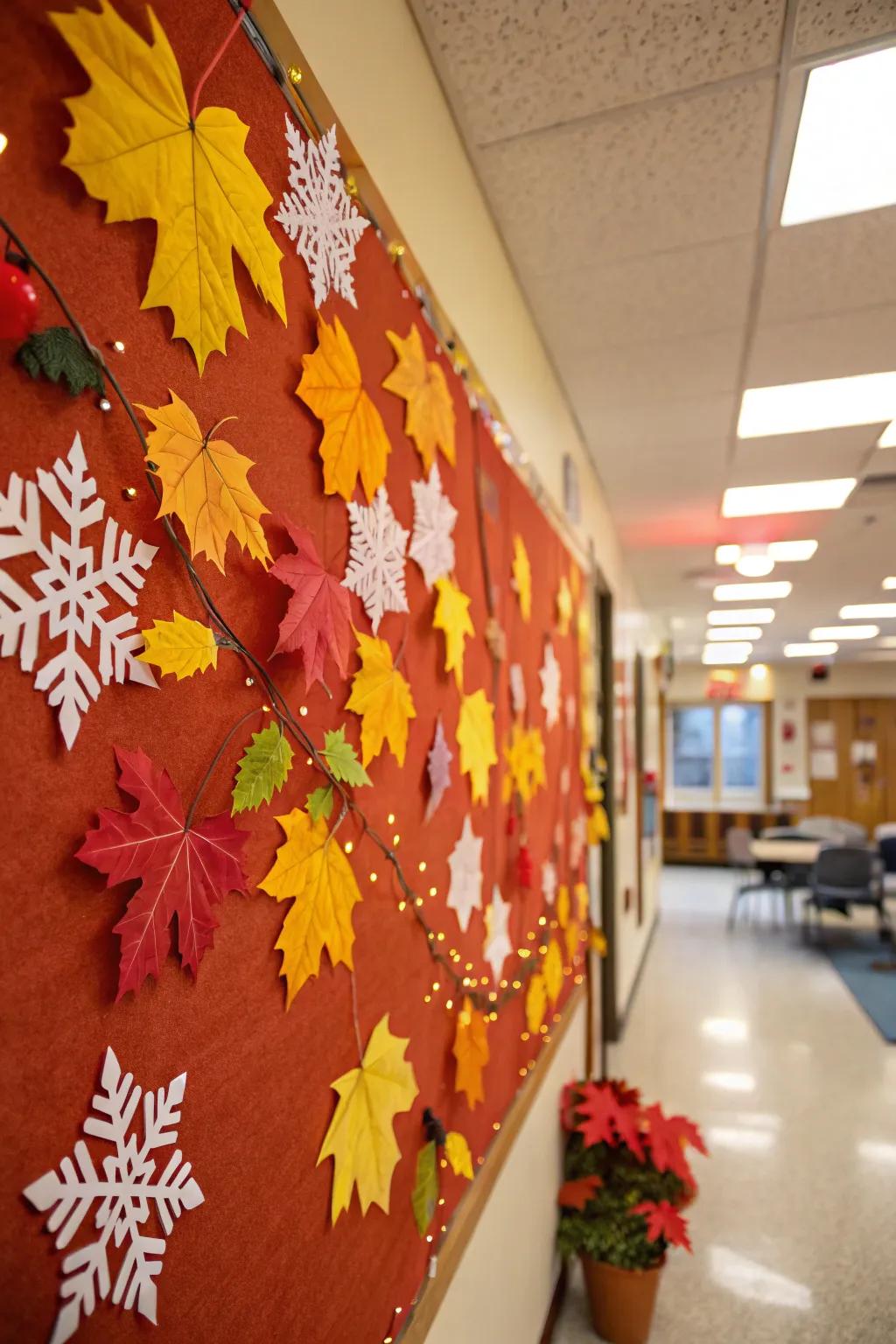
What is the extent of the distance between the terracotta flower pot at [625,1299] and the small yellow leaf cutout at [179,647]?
247 centimetres

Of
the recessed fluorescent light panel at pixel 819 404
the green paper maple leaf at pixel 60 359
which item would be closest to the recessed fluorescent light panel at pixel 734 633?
the recessed fluorescent light panel at pixel 819 404

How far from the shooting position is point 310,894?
2.71ft

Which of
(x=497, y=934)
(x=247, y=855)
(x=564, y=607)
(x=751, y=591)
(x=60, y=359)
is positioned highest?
(x=751, y=591)

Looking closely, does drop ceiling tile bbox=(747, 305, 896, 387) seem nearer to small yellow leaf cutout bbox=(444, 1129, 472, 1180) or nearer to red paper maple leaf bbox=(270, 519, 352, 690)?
red paper maple leaf bbox=(270, 519, 352, 690)

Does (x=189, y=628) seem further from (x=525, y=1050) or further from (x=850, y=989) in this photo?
(x=850, y=989)

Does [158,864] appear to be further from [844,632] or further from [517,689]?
[844,632]

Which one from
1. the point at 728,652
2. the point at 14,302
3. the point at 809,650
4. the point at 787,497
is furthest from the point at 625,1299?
the point at 809,650

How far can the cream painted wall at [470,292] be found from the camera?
104cm

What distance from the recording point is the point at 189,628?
2.06ft

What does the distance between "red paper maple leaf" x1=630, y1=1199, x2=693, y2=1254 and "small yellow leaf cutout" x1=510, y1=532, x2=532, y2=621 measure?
1736 millimetres

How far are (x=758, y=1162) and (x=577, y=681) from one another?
233 centimetres

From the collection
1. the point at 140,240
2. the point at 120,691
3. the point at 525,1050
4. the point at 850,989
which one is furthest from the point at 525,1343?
the point at 850,989

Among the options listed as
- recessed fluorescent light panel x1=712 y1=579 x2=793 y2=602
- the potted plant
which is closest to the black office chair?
recessed fluorescent light panel x1=712 y1=579 x2=793 y2=602

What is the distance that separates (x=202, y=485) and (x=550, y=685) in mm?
1680
